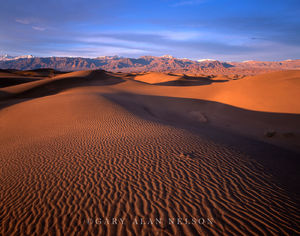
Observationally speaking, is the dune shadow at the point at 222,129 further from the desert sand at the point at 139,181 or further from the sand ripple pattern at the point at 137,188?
the sand ripple pattern at the point at 137,188

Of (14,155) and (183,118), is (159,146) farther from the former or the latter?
(183,118)

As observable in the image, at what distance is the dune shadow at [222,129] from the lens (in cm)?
→ 571

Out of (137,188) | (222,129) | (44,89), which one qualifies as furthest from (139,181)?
(44,89)

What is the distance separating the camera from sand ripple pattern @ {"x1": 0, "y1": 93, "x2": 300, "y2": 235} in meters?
3.26

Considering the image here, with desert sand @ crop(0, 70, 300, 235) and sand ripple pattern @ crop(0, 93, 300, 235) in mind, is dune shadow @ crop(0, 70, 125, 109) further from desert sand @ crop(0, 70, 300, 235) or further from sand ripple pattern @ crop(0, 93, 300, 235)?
sand ripple pattern @ crop(0, 93, 300, 235)

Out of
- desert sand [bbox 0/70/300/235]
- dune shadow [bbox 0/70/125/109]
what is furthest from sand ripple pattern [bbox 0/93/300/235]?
dune shadow [bbox 0/70/125/109]

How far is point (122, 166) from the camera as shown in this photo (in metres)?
5.36

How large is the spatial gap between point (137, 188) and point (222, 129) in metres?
9.21

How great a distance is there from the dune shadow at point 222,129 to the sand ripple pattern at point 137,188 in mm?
732

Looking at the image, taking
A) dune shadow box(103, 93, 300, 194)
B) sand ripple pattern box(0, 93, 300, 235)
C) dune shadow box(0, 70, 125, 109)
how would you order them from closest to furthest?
sand ripple pattern box(0, 93, 300, 235)
dune shadow box(103, 93, 300, 194)
dune shadow box(0, 70, 125, 109)

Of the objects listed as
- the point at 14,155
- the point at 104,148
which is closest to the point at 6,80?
the point at 14,155

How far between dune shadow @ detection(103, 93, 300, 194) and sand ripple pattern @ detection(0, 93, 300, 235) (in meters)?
0.73

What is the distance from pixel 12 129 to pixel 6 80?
35660 mm

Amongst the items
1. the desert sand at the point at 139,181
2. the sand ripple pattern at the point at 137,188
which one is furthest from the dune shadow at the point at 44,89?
the sand ripple pattern at the point at 137,188
